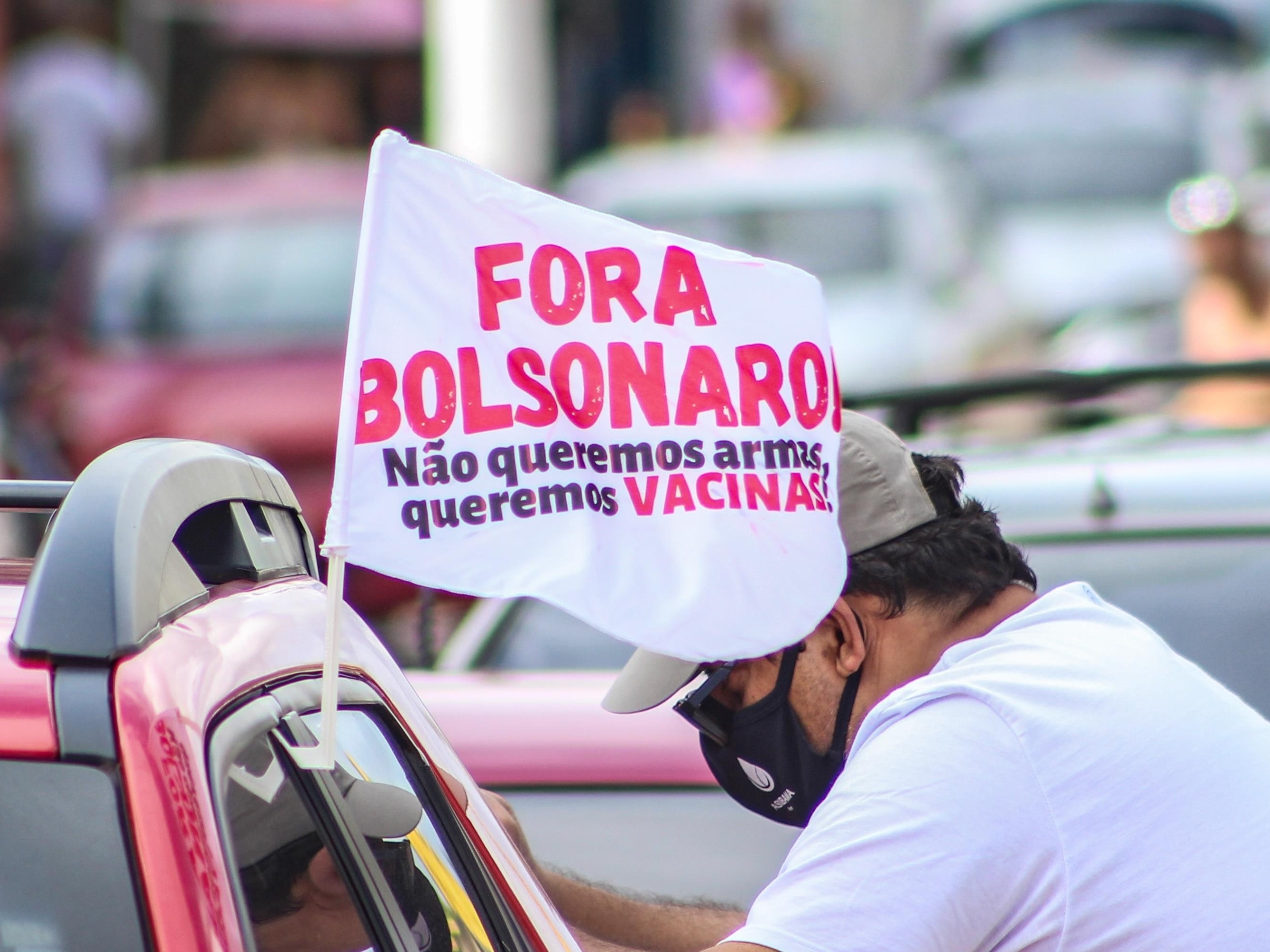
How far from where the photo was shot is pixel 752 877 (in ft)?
10.1

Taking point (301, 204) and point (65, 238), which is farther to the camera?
point (65, 238)

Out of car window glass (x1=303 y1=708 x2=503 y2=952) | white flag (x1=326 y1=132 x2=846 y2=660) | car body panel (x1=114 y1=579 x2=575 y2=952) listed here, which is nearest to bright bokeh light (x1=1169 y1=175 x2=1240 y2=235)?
white flag (x1=326 y1=132 x2=846 y2=660)

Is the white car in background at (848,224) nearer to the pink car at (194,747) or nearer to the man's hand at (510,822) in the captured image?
the man's hand at (510,822)

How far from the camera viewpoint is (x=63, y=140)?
12.2 m

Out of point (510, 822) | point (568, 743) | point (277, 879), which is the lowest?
point (568, 743)

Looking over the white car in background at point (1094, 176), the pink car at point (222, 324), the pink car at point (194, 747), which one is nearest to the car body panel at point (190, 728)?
the pink car at point (194, 747)

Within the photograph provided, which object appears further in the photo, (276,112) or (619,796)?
(276,112)

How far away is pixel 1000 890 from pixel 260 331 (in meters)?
6.92

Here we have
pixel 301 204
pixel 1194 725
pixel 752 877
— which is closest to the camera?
pixel 1194 725

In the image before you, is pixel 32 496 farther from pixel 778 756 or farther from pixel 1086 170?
pixel 1086 170

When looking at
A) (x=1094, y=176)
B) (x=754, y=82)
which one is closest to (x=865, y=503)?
(x=1094, y=176)

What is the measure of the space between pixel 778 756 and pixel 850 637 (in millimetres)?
205

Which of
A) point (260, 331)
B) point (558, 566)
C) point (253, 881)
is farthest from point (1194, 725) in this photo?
point (260, 331)

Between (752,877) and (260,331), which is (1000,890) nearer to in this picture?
(752,877)
